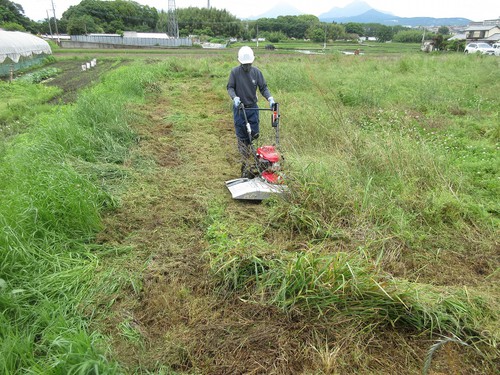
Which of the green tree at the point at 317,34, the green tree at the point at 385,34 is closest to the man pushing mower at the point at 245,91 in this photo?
the green tree at the point at 317,34

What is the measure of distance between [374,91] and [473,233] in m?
6.89

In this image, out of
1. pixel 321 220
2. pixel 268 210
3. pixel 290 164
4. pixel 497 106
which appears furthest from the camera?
pixel 497 106

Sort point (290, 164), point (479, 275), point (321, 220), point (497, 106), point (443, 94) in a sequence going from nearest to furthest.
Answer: point (479, 275)
point (321, 220)
point (290, 164)
point (497, 106)
point (443, 94)

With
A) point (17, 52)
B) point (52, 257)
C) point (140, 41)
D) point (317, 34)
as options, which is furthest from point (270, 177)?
point (317, 34)

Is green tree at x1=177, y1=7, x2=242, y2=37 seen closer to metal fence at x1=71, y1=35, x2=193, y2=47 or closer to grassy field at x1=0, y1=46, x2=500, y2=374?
metal fence at x1=71, y1=35, x2=193, y2=47

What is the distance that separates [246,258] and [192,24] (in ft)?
260

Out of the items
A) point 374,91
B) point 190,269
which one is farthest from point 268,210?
point 374,91

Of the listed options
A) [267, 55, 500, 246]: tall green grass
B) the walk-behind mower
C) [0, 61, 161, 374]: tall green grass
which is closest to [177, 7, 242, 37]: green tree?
[267, 55, 500, 246]: tall green grass

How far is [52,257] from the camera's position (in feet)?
9.49

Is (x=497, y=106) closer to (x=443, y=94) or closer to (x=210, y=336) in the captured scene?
(x=443, y=94)

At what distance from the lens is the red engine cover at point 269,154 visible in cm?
411

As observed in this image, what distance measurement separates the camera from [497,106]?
8.37 metres

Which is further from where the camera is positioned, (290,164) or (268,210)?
(290,164)

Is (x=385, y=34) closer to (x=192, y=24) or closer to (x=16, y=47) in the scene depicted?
(x=192, y=24)
